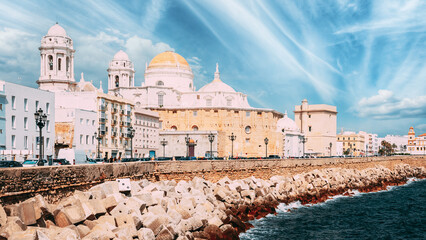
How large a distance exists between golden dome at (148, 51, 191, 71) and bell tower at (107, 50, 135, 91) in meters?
6.05

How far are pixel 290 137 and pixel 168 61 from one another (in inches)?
1180

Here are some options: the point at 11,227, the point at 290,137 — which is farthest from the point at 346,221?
the point at 290,137

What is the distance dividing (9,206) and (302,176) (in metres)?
30.7

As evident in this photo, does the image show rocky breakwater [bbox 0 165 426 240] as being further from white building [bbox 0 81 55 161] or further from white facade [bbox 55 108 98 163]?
white facade [bbox 55 108 98 163]

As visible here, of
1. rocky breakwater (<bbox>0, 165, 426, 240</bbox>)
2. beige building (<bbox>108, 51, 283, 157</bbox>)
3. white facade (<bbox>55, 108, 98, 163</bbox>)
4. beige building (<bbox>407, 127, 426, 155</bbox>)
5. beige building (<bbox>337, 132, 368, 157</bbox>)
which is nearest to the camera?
rocky breakwater (<bbox>0, 165, 426, 240</bbox>)

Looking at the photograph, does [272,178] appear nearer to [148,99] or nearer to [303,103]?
[148,99]

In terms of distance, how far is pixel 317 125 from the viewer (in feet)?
371

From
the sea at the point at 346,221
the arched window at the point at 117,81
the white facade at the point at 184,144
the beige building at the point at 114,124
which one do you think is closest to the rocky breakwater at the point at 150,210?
the sea at the point at 346,221

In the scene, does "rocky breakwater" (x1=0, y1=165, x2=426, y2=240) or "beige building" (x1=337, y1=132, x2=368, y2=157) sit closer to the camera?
"rocky breakwater" (x1=0, y1=165, x2=426, y2=240)

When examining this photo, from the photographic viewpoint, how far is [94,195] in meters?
18.2

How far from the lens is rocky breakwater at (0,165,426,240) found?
14242mm

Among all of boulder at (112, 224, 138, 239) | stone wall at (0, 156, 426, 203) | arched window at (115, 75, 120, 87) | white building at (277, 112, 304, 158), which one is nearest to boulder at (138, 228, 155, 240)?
boulder at (112, 224, 138, 239)

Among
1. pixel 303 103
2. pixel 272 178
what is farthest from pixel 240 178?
pixel 303 103

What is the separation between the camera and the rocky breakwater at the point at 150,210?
14242mm
